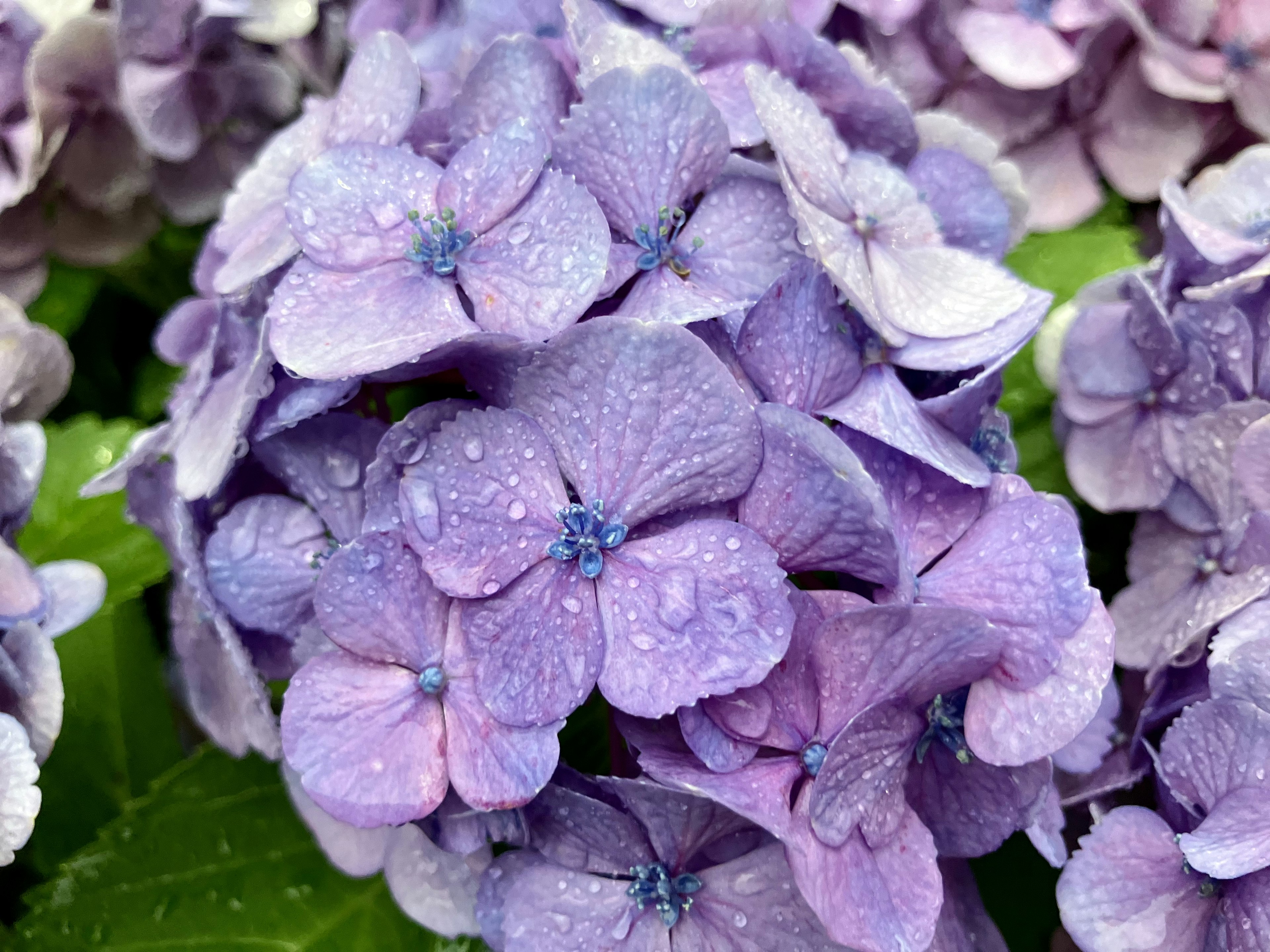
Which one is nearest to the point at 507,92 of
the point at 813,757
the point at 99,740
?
the point at 813,757

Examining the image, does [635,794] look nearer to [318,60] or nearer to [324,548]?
[324,548]

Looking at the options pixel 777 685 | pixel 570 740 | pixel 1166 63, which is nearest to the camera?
pixel 777 685

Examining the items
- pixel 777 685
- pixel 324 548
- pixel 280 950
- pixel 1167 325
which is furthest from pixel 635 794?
pixel 1167 325

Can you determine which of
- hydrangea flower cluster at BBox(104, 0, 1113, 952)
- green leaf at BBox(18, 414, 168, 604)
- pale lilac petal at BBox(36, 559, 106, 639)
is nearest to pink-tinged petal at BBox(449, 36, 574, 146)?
hydrangea flower cluster at BBox(104, 0, 1113, 952)

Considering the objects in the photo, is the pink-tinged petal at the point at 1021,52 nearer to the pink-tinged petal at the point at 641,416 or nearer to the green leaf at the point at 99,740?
the pink-tinged petal at the point at 641,416

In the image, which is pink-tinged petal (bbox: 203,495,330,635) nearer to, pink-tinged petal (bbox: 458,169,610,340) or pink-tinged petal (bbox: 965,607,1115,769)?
pink-tinged petal (bbox: 458,169,610,340)

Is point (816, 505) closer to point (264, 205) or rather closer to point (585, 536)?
point (585, 536)

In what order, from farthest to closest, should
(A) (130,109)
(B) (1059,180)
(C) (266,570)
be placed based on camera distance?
(B) (1059,180)
(A) (130,109)
(C) (266,570)
